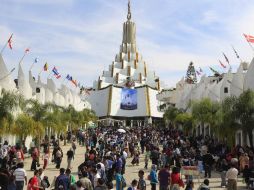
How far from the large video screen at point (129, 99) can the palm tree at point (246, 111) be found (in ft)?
186

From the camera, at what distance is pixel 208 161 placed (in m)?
18.4

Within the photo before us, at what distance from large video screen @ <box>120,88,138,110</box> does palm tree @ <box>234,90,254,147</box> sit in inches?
2232

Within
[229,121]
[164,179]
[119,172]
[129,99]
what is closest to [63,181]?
[164,179]

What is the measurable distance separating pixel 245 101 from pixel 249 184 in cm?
737

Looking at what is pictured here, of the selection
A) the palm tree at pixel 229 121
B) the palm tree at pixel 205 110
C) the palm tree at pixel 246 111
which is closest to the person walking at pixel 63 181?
the palm tree at pixel 246 111

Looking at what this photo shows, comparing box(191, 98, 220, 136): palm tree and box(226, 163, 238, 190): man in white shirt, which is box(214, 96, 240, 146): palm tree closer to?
box(191, 98, 220, 136): palm tree

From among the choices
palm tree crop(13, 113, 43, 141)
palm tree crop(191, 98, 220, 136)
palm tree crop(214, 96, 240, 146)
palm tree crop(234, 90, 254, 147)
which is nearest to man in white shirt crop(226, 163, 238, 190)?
palm tree crop(234, 90, 254, 147)

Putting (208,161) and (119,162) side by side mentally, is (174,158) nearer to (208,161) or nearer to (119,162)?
(208,161)

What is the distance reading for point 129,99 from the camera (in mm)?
79875

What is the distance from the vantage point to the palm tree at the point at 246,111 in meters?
21.5

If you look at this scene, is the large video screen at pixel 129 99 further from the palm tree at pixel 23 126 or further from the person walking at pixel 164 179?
the person walking at pixel 164 179

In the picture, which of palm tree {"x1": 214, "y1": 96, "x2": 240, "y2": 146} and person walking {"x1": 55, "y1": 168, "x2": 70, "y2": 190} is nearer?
person walking {"x1": 55, "y1": 168, "x2": 70, "y2": 190}

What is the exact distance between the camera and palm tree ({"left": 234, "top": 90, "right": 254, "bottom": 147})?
21.5 meters

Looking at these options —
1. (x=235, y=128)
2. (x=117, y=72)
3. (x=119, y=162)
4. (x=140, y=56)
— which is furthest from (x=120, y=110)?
(x=119, y=162)
